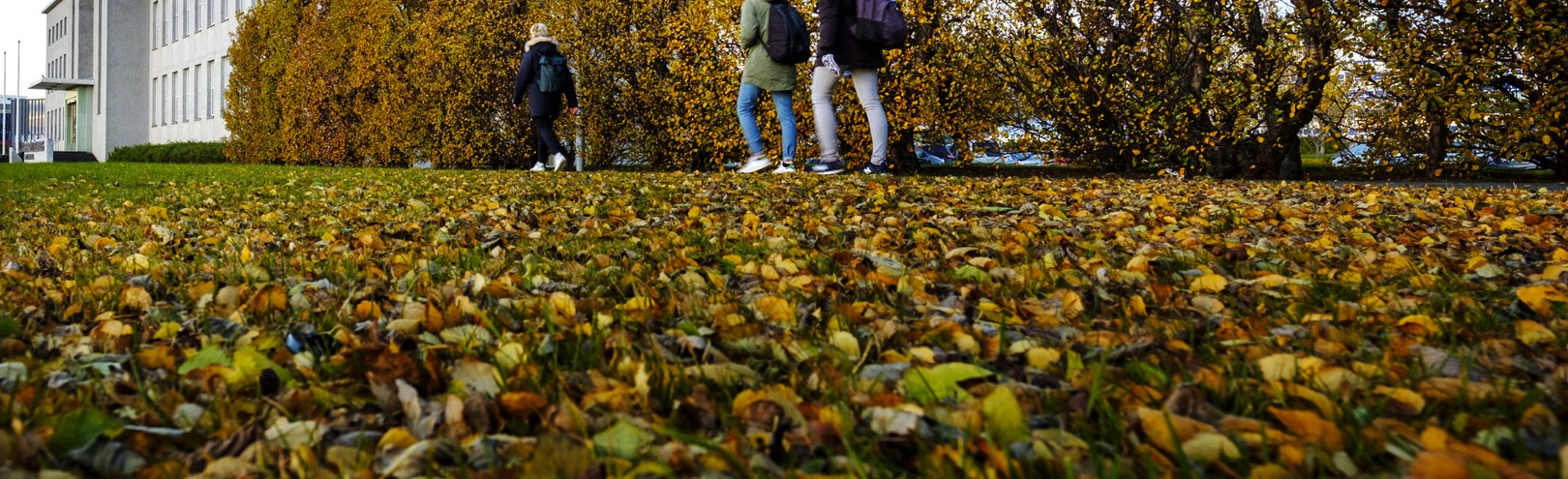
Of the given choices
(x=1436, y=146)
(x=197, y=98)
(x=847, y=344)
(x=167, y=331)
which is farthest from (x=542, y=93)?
(x=197, y=98)

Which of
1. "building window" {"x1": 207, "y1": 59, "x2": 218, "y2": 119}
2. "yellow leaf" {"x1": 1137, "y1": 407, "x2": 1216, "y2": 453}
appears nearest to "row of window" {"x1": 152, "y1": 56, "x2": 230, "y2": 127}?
"building window" {"x1": 207, "y1": 59, "x2": 218, "y2": 119}

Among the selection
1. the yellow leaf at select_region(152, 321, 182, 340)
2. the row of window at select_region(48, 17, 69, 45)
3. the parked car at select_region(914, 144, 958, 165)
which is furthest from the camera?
the row of window at select_region(48, 17, 69, 45)

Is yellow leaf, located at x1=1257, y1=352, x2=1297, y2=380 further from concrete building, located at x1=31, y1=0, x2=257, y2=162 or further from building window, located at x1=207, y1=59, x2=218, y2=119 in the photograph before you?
building window, located at x1=207, y1=59, x2=218, y2=119

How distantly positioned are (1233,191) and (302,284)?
5111 mm

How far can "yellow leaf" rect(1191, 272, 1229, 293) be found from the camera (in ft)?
9.38

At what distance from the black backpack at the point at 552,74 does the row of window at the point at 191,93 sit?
93.1ft

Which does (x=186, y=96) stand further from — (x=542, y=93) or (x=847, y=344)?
(x=847, y=344)

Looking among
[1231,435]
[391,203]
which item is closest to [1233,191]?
[391,203]

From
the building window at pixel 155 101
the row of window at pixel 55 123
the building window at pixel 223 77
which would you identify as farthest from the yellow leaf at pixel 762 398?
the row of window at pixel 55 123

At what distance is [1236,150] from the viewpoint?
29.8 ft

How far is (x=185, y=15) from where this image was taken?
40.2 metres

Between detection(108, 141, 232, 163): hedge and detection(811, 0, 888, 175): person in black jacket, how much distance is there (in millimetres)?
21183

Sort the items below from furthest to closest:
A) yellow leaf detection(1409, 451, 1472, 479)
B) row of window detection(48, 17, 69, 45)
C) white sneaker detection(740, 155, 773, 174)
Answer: row of window detection(48, 17, 69, 45), white sneaker detection(740, 155, 773, 174), yellow leaf detection(1409, 451, 1472, 479)

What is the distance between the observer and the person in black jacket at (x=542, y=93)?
35.7 ft
